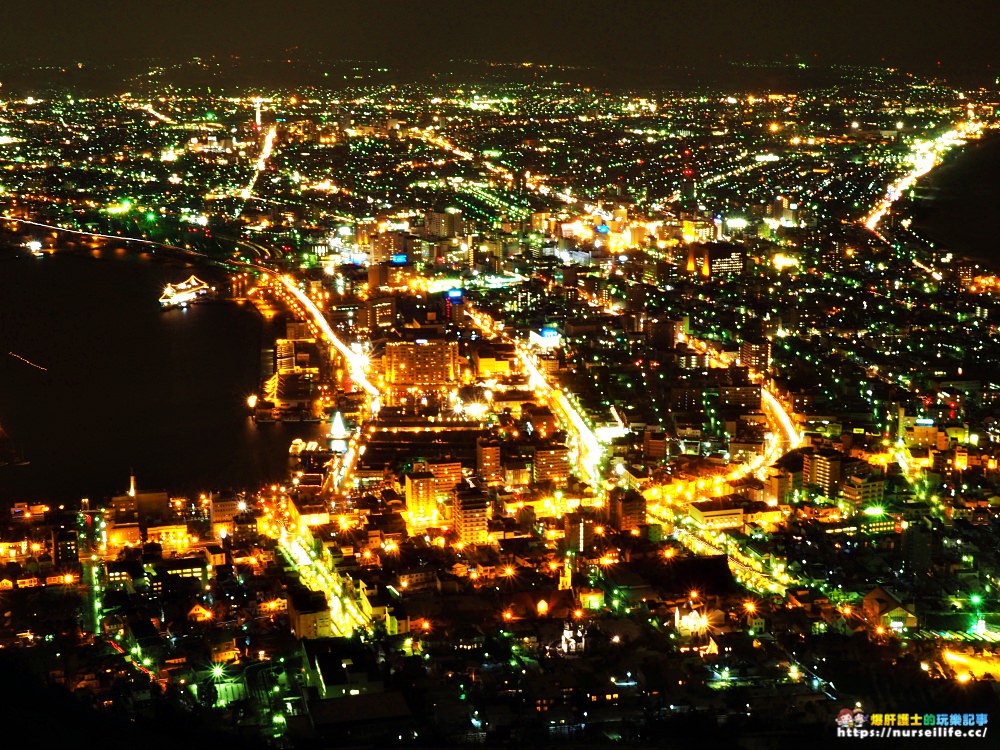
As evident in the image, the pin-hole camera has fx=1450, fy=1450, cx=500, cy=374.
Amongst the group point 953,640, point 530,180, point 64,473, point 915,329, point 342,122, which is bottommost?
point 953,640

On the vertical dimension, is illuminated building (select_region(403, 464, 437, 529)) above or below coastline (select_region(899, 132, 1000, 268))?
below

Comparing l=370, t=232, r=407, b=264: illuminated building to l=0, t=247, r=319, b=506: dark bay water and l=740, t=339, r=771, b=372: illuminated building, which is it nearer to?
l=0, t=247, r=319, b=506: dark bay water

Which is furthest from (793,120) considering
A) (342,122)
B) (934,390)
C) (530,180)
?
(934,390)

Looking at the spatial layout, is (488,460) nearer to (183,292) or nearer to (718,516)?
(718,516)

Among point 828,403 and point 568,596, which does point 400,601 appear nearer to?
point 568,596

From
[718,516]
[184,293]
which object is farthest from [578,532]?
[184,293]

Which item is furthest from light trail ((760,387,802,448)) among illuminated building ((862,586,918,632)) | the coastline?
the coastline

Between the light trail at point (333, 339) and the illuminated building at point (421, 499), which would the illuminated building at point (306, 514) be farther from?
the light trail at point (333, 339)
